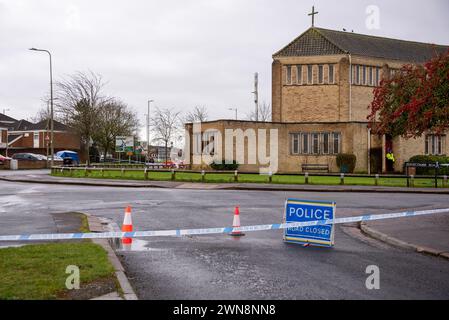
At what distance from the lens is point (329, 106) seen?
151ft

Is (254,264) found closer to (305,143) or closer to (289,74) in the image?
(305,143)

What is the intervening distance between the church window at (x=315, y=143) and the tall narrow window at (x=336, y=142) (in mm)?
1210

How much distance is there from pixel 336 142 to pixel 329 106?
23.0 ft

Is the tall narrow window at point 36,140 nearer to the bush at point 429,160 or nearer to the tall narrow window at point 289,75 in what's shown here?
the tall narrow window at point 289,75

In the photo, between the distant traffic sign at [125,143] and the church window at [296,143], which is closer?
the church window at [296,143]

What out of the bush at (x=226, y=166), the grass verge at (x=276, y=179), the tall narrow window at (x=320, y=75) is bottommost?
the grass verge at (x=276, y=179)

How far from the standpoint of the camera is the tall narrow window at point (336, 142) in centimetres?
3997

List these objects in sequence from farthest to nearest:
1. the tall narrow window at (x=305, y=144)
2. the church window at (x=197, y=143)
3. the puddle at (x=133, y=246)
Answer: the church window at (x=197, y=143), the tall narrow window at (x=305, y=144), the puddle at (x=133, y=246)

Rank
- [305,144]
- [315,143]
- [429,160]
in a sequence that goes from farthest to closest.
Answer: [305,144] → [315,143] → [429,160]

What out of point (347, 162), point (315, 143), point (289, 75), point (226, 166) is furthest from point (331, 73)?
point (226, 166)

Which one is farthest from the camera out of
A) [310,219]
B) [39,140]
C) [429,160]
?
[39,140]

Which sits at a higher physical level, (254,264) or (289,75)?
(289,75)

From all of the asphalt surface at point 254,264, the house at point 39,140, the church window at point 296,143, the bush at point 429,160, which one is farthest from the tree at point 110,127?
the asphalt surface at point 254,264
